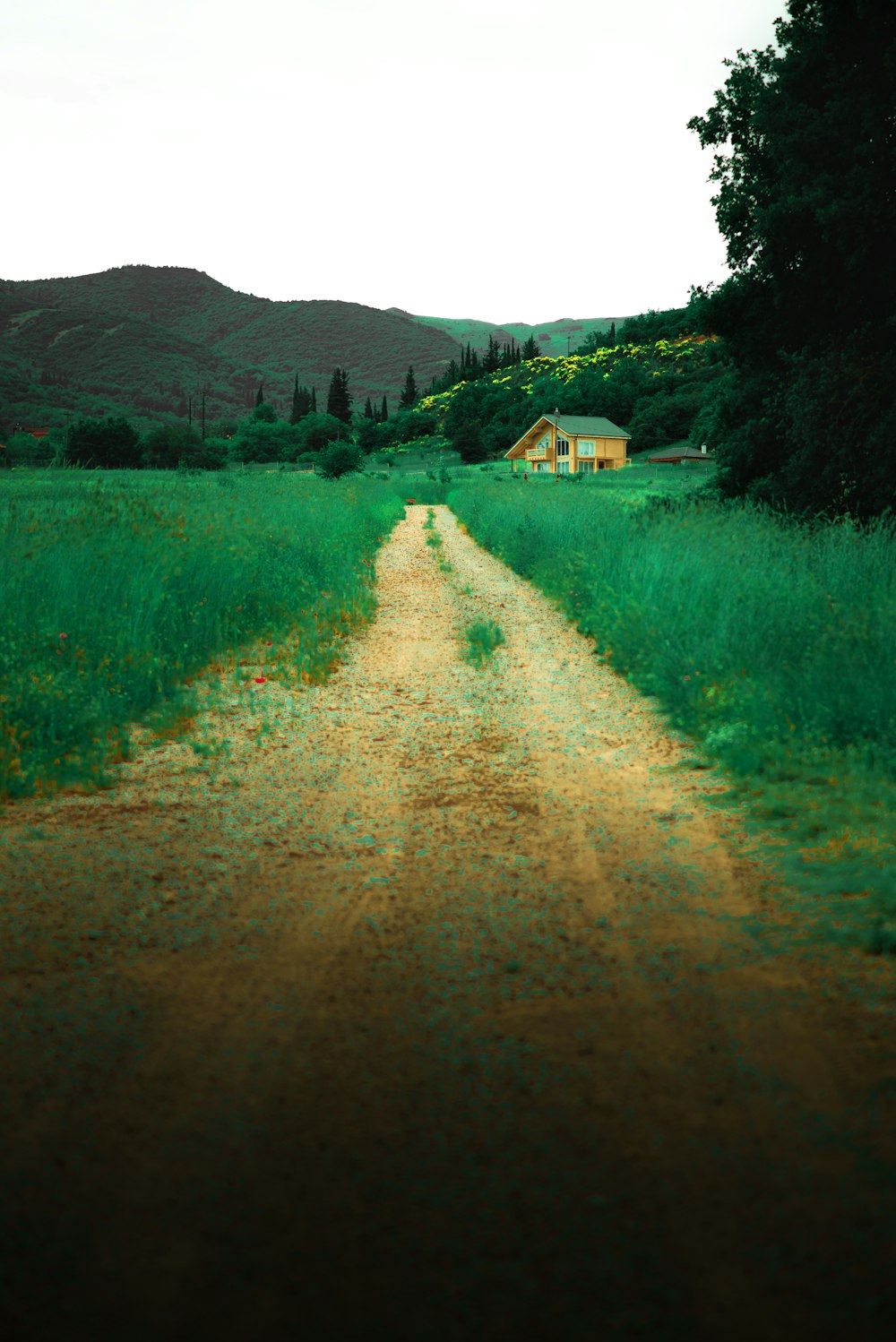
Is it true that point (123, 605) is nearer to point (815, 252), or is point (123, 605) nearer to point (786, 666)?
point (786, 666)

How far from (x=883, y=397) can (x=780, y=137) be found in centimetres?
489

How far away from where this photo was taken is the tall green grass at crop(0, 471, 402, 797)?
21.7ft

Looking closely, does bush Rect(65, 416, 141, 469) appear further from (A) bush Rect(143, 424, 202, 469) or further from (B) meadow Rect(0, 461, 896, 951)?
(B) meadow Rect(0, 461, 896, 951)

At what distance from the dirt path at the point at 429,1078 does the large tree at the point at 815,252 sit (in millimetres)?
12143

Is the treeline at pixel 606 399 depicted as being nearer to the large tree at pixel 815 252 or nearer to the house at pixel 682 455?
the house at pixel 682 455

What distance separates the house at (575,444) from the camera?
7981 cm

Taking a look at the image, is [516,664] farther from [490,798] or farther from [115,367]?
[115,367]

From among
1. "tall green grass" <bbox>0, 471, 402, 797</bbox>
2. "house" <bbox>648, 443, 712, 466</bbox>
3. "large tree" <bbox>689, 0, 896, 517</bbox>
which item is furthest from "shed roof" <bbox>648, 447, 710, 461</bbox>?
"tall green grass" <bbox>0, 471, 402, 797</bbox>

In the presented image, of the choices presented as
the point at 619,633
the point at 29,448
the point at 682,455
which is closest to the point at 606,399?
the point at 682,455

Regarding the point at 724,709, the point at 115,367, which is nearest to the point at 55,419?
the point at 115,367

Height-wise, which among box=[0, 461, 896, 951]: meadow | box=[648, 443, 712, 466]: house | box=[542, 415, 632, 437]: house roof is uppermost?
box=[542, 415, 632, 437]: house roof

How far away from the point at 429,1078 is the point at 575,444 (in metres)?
81.2

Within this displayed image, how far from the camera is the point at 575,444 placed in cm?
8019

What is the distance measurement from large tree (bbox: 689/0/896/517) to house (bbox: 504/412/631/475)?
60736 millimetres
